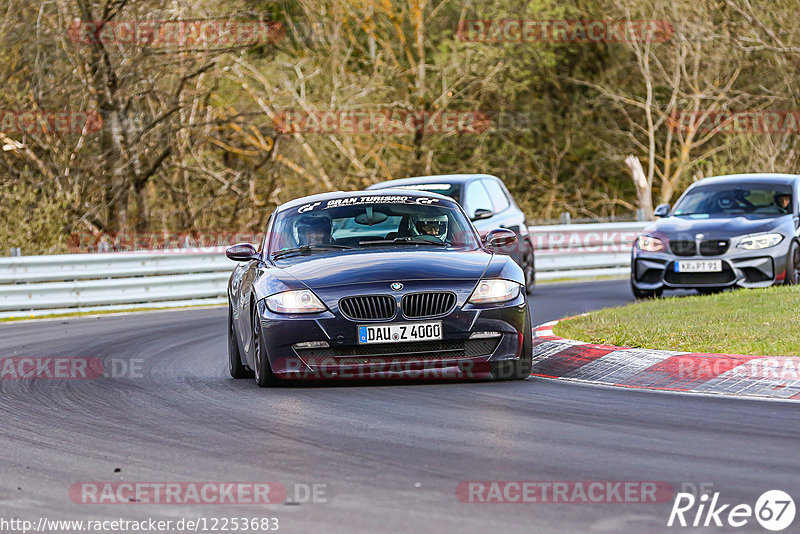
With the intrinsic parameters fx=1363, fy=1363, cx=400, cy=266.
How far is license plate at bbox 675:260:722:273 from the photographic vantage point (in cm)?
1634

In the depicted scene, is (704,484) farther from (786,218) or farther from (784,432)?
(786,218)

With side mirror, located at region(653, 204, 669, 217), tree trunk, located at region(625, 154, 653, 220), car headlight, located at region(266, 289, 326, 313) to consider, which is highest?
car headlight, located at region(266, 289, 326, 313)

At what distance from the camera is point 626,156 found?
43781 mm

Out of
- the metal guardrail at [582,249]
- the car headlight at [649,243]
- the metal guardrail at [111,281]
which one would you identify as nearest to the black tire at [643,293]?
the car headlight at [649,243]

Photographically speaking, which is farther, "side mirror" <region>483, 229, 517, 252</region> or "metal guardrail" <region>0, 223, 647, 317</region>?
"metal guardrail" <region>0, 223, 647, 317</region>

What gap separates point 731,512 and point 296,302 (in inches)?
185

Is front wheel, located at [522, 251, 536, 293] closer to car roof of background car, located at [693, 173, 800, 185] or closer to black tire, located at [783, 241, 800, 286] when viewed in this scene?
car roof of background car, located at [693, 173, 800, 185]

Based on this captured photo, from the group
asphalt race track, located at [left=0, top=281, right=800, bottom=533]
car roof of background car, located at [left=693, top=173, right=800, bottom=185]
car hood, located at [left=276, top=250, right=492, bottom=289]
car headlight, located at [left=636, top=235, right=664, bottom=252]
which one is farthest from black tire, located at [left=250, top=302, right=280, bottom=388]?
car roof of background car, located at [left=693, top=173, right=800, bottom=185]

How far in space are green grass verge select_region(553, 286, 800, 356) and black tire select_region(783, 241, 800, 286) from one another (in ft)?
5.36

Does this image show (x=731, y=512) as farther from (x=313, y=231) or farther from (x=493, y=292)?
(x=313, y=231)

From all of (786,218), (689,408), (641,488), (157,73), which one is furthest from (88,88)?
(641,488)

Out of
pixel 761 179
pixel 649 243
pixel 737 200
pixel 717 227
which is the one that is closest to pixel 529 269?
pixel 649 243

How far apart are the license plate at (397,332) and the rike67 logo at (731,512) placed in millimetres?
3780

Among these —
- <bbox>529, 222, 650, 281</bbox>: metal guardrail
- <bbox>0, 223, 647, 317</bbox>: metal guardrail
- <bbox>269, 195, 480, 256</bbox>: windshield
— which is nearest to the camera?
<bbox>269, 195, 480, 256</bbox>: windshield
